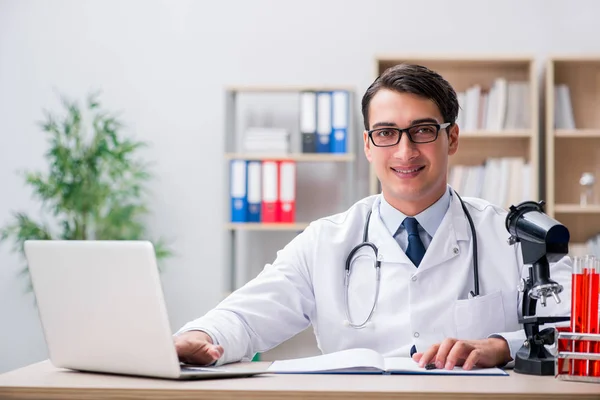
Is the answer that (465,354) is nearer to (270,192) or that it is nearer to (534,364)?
(534,364)

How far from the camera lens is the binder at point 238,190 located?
397 cm

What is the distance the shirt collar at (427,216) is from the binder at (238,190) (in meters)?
1.98

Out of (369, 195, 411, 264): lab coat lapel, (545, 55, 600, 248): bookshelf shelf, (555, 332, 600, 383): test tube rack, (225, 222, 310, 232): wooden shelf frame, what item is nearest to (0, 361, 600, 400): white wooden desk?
(555, 332, 600, 383): test tube rack

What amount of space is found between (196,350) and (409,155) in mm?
739

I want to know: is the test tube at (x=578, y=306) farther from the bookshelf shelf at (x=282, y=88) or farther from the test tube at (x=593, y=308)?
the bookshelf shelf at (x=282, y=88)

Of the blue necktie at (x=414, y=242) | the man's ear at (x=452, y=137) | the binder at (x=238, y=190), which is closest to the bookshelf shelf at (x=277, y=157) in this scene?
the binder at (x=238, y=190)

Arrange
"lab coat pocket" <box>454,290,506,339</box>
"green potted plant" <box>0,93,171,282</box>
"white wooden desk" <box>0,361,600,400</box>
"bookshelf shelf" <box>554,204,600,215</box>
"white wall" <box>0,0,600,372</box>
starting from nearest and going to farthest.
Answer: "white wooden desk" <box>0,361,600,400</box>
"lab coat pocket" <box>454,290,506,339</box>
"bookshelf shelf" <box>554,204,600,215</box>
"green potted plant" <box>0,93,171,282</box>
"white wall" <box>0,0,600,372</box>

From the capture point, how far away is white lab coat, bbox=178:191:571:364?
6.12ft

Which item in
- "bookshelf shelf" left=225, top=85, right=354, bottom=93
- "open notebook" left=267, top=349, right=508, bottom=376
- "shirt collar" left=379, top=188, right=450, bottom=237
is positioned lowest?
"open notebook" left=267, top=349, right=508, bottom=376

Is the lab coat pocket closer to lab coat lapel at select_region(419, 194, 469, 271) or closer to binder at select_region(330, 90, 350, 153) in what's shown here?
lab coat lapel at select_region(419, 194, 469, 271)

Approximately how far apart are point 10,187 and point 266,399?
3706mm

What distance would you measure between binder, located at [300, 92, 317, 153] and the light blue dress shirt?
6.47 ft

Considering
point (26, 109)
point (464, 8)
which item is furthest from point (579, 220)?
point (26, 109)

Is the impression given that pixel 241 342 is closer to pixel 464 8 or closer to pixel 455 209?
pixel 455 209
